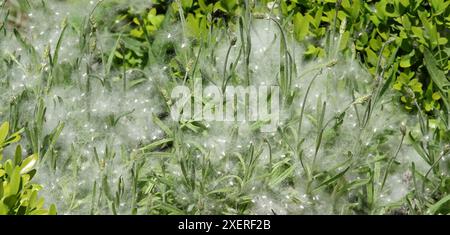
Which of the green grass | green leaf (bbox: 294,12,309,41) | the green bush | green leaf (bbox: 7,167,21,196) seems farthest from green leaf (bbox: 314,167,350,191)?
green leaf (bbox: 7,167,21,196)

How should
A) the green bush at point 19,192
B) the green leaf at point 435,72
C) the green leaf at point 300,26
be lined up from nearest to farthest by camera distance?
the green bush at point 19,192
the green leaf at point 435,72
the green leaf at point 300,26

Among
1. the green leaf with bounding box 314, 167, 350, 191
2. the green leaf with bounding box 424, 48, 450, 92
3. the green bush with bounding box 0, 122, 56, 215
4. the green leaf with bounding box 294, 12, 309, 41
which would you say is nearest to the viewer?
the green bush with bounding box 0, 122, 56, 215

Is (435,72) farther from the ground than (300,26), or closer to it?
closer to it

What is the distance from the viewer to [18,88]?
3889mm

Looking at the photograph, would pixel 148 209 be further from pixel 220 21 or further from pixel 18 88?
pixel 220 21

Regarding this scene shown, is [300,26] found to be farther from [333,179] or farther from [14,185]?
[14,185]

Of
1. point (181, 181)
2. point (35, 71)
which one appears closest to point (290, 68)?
point (181, 181)

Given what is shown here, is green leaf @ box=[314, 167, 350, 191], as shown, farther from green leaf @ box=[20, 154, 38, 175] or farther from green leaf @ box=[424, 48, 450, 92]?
green leaf @ box=[20, 154, 38, 175]

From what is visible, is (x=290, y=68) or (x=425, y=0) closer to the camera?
(x=290, y=68)

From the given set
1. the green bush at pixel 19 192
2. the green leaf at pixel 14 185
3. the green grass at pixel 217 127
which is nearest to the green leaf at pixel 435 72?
the green grass at pixel 217 127

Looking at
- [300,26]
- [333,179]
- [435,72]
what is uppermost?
[300,26]

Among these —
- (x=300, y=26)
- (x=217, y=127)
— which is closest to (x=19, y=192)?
(x=217, y=127)

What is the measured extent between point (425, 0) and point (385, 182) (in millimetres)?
1001

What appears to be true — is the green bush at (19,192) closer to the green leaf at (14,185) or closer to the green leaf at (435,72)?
the green leaf at (14,185)
